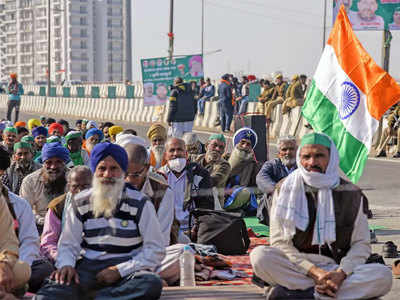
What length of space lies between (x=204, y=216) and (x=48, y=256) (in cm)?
279

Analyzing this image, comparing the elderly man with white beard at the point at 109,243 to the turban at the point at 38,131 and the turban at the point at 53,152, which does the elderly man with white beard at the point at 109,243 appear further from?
the turban at the point at 38,131

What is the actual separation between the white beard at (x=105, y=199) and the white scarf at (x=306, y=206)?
1070 millimetres

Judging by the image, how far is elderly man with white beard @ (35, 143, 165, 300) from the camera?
5.25 m

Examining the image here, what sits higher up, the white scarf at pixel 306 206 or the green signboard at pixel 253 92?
the green signboard at pixel 253 92

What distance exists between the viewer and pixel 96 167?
5.42 metres

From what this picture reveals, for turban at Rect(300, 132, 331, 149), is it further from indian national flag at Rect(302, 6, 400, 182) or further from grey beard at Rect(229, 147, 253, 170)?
grey beard at Rect(229, 147, 253, 170)

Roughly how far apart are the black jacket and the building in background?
149 meters

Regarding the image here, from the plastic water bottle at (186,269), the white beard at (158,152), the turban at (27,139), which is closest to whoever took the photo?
the plastic water bottle at (186,269)

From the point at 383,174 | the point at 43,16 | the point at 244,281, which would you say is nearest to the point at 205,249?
the point at 244,281

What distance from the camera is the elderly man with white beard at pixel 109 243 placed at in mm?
5246

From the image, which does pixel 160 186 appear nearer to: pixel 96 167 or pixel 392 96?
pixel 96 167

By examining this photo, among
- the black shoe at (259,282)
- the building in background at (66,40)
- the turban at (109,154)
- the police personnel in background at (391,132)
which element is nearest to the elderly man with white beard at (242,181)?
the black shoe at (259,282)

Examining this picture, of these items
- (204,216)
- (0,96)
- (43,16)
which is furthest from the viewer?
(43,16)

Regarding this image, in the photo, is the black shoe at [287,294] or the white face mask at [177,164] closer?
the black shoe at [287,294]
